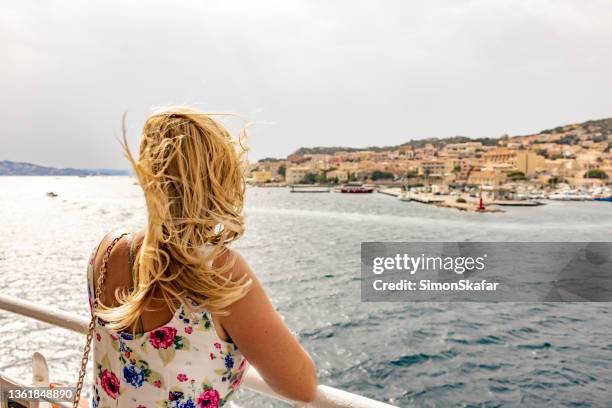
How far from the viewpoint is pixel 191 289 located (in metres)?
0.56

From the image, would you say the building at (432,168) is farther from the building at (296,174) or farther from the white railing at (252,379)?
the white railing at (252,379)

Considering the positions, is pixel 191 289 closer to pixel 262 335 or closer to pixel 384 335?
pixel 262 335

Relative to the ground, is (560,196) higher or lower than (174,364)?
lower

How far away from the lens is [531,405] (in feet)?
26.2

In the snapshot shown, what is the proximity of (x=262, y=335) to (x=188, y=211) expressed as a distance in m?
0.16

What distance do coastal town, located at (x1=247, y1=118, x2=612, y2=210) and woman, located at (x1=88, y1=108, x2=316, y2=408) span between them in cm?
5492

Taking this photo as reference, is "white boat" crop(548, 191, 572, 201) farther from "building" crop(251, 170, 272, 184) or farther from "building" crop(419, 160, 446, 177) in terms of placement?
"building" crop(251, 170, 272, 184)

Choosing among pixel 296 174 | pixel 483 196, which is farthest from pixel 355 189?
pixel 483 196

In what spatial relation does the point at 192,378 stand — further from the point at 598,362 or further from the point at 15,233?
the point at 15,233

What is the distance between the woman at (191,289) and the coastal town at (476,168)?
5492cm

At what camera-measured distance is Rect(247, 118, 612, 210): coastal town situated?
65625 millimetres

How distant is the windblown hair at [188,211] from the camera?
55 cm

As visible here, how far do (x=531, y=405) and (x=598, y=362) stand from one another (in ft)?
10.6

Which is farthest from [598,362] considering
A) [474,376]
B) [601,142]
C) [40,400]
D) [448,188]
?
[601,142]
